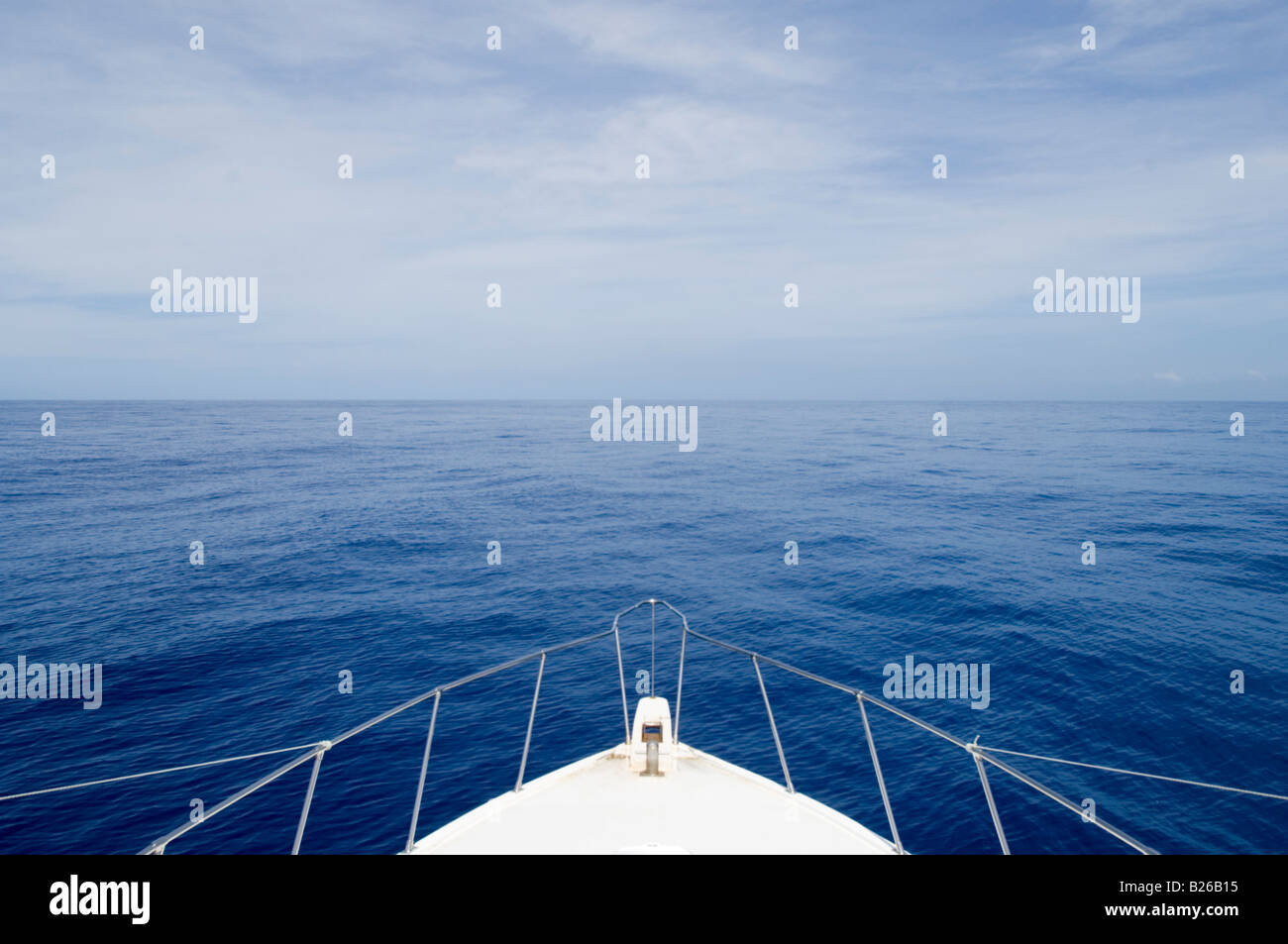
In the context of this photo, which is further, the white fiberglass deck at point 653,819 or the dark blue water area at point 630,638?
the dark blue water area at point 630,638

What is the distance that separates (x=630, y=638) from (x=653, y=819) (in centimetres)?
2084

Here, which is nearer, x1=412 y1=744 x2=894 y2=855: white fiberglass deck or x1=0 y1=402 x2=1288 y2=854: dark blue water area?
x1=412 y1=744 x2=894 y2=855: white fiberglass deck

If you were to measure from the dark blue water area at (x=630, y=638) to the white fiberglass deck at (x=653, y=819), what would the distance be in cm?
57

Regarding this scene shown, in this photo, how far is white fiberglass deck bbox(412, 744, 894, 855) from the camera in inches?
335

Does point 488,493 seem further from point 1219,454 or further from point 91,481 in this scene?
point 1219,454

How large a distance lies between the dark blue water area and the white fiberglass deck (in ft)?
1.86

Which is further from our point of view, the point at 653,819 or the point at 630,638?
the point at 630,638

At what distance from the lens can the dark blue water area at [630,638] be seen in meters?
17.5

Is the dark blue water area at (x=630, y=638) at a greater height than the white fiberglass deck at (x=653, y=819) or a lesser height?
lesser

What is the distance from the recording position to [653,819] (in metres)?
9.05

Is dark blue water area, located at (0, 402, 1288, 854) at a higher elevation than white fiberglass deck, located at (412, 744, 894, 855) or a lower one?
lower

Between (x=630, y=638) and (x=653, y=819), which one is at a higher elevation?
(x=653, y=819)
